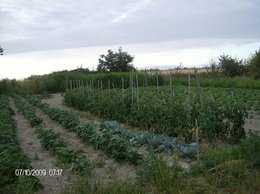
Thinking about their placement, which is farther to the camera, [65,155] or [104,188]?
[65,155]

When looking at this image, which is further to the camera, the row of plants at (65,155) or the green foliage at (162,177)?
the row of plants at (65,155)

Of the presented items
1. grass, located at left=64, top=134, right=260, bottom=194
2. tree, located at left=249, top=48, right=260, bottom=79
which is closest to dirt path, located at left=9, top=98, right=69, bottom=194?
grass, located at left=64, top=134, right=260, bottom=194

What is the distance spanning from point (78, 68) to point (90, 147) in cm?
3588

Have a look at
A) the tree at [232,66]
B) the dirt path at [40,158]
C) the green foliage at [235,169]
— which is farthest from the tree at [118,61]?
the green foliage at [235,169]

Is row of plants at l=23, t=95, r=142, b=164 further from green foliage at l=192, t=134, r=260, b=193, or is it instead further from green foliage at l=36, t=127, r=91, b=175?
green foliage at l=192, t=134, r=260, b=193

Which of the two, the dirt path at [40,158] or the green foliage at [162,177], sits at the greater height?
the green foliage at [162,177]

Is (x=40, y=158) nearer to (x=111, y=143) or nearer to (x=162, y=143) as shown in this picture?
(x=111, y=143)

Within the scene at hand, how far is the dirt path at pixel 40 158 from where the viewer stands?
6.26 meters

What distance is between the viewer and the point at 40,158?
340 inches

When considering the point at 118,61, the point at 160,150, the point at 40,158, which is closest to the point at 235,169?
the point at 160,150

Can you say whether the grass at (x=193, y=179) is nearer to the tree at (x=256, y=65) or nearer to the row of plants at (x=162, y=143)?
the row of plants at (x=162, y=143)

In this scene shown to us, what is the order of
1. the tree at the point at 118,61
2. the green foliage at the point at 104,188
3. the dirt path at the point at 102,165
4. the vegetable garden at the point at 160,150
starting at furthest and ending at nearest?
1. the tree at the point at 118,61
2. the dirt path at the point at 102,165
3. the vegetable garden at the point at 160,150
4. the green foliage at the point at 104,188

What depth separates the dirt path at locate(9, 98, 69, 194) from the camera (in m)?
6.26

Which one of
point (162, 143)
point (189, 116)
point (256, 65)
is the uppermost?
point (256, 65)
